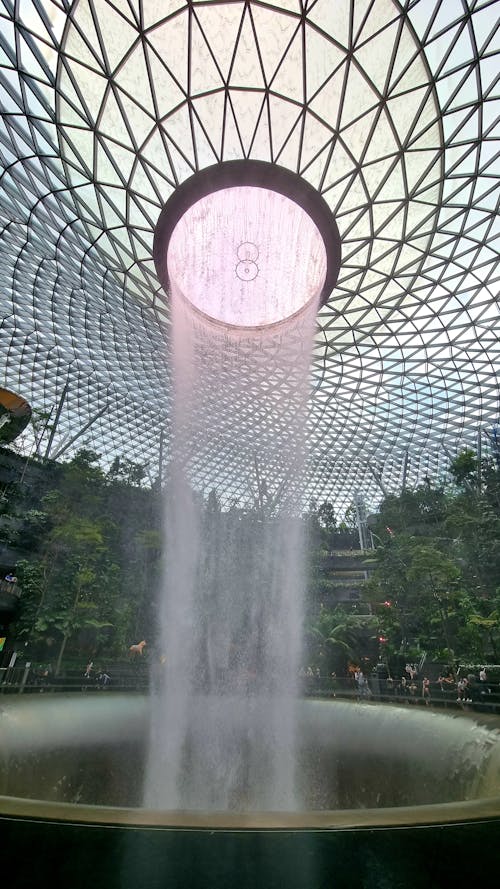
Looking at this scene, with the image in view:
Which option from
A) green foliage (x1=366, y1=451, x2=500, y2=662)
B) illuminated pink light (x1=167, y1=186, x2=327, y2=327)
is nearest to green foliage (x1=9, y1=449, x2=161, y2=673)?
illuminated pink light (x1=167, y1=186, x2=327, y2=327)

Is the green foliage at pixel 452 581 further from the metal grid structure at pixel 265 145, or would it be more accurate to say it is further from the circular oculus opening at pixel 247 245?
the circular oculus opening at pixel 247 245

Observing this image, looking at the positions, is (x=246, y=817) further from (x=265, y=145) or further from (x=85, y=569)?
(x=85, y=569)

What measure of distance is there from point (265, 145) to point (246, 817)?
21394 millimetres

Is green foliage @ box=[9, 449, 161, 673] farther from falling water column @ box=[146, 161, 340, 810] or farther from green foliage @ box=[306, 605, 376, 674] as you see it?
green foliage @ box=[306, 605, 376, 674]

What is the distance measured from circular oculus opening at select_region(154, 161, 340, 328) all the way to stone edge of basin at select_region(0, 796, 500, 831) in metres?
20.7

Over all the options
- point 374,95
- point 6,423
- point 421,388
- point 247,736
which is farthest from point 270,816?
point 6,423

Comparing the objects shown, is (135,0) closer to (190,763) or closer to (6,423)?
(190,763)

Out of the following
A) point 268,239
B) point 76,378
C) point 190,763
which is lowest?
point 190,763

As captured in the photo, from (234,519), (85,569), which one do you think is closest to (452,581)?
(234,519)

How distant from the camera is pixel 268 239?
2178cm

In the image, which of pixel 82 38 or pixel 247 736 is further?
pixel 247 736

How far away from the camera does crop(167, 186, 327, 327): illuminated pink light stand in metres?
20.4

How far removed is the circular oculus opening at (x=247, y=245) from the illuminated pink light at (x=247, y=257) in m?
0.04

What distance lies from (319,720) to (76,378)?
3987 cm
